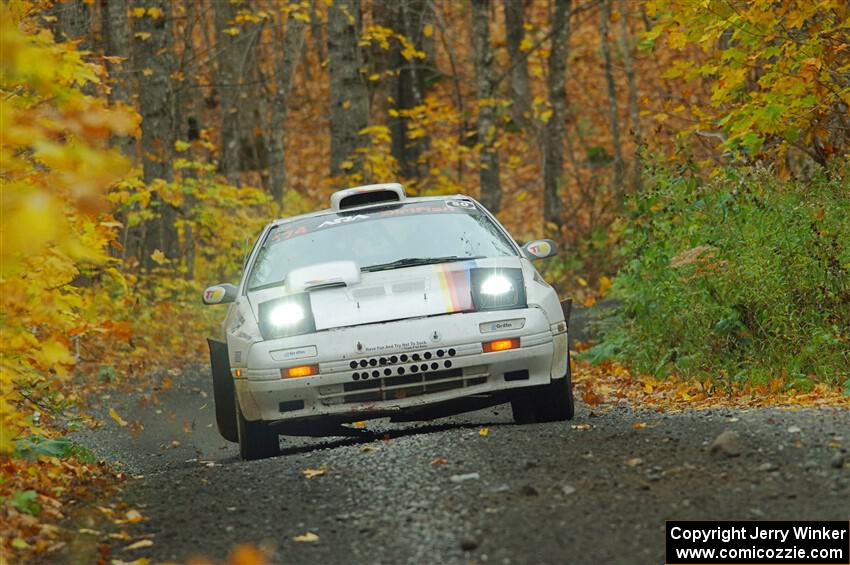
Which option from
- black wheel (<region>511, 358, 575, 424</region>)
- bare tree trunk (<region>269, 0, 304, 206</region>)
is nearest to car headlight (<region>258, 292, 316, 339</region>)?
black wheel (<region>511, 358, 575, 424</region>)

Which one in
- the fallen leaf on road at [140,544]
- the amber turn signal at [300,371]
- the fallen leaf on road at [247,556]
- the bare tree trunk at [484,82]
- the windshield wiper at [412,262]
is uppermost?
the bare tree trunk at [484,82]

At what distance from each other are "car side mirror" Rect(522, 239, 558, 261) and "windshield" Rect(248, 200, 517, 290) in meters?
0.11

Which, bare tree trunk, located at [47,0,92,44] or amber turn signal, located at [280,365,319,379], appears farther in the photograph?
bare tree trunk, located at [47,0,92,44]

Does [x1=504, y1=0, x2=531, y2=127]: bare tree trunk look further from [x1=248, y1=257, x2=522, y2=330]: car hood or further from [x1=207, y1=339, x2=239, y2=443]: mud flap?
[x1=248, y1=257, x2=522, y2=330]: car hood

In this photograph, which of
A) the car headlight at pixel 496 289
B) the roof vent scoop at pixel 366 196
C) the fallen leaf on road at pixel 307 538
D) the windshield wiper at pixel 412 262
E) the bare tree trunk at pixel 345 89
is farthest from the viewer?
the bare tree trunk at pixel 345 89

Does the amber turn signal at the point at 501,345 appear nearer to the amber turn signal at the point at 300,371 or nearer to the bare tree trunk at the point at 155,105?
the amber turn signal at the point at 300,371

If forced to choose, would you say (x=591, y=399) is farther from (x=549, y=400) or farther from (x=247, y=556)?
(x=247, y=556)

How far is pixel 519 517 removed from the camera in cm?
561

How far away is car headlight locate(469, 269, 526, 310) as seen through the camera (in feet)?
26.8

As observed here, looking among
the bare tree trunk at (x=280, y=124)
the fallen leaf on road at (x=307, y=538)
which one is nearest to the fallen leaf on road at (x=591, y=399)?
the fallen leaf on road at (x=307, y=538)

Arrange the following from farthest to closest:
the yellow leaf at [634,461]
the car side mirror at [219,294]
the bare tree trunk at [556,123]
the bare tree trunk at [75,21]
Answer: the bare tree trunk at [556,123]
the bare tree trunk at [75,21]
the car side mirror at [219,294]
the yellow leaf at [634,461]

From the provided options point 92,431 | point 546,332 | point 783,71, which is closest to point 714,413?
point 546,332

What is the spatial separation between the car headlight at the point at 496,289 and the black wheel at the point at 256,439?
164cm

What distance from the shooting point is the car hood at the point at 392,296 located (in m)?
8.06
